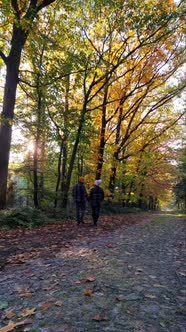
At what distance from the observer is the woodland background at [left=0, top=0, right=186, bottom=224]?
36.4 ft

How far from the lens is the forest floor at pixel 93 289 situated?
2.98m

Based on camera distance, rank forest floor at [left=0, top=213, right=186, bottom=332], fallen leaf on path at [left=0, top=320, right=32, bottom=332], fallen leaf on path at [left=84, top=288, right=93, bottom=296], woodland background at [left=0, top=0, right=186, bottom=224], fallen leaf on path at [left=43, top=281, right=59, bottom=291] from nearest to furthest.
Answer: fallen leaf on path at [left=0, top=320, right=32, bottom=332] → forest floor at [left=0, top=213, right=186, bottom=332] → fallen leaf on path at [left=84, top=288, right=93, bottom=296] → fallen leaf on path at [left=43, top=281, right=59, bottom=291] → woodland background at [left=0, top=0, right=186, bottom=224]

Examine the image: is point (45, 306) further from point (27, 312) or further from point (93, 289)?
point (93, 289)

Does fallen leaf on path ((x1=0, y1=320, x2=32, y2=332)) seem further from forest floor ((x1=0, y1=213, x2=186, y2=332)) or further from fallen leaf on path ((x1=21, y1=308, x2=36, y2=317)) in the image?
fallen leaf on path ((x1=21, y1=308, x2=36, y2=317))

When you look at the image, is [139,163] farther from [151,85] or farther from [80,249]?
[80,249]

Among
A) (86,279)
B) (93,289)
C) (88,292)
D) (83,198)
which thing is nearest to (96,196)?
(83,198)

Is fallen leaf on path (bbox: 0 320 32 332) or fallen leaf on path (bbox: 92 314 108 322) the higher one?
fallen leaf on path (bbox: 92 314 108 322)

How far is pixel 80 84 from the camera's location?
13.9m

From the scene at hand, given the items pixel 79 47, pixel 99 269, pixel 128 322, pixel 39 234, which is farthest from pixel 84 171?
pixel 128 322

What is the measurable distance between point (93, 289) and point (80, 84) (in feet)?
38.0

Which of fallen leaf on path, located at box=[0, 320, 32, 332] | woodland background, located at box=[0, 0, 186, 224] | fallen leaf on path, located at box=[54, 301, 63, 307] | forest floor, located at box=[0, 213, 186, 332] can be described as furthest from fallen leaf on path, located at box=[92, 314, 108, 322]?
woodland background, located at box=[0, 0, 186, 224]

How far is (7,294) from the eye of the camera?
3898 mm

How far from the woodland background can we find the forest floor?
18.8 feet

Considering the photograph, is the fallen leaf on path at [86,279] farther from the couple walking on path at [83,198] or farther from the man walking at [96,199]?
the man walking at [96,199]
